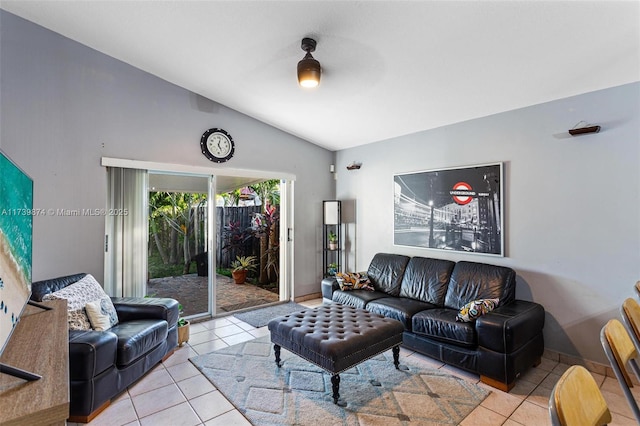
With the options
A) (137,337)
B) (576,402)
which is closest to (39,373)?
(137,337)

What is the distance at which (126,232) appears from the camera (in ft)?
11.6

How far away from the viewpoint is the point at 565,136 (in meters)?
2.95

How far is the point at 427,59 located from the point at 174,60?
8.07ft

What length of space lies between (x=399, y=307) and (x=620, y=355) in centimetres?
207

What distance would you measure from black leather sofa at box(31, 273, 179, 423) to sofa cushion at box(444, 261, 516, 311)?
9.31ft

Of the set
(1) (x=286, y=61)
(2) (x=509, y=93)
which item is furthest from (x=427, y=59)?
(1) (x=286, y=61)

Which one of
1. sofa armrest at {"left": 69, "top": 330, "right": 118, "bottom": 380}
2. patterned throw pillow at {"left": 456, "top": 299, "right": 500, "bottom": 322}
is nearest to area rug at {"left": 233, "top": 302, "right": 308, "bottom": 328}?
sofa armrest at {"left": 69, "top": 330, "right": 118, "bottom": 380}

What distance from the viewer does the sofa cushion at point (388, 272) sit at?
3949mm

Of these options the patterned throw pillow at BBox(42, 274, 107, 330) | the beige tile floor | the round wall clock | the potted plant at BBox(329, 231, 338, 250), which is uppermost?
the round wall clock

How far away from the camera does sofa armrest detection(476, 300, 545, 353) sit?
2.47m

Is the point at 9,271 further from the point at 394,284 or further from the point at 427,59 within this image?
the point at 394,284

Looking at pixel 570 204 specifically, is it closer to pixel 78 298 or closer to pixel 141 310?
pixel 141 310

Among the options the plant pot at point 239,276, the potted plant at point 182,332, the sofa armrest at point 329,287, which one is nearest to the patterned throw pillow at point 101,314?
the potted plant at point 182,332

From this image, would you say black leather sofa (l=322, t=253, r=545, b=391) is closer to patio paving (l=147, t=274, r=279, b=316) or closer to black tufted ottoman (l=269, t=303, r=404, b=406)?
black tufted ottoman (l=269, t=303, r=404, b=406)
